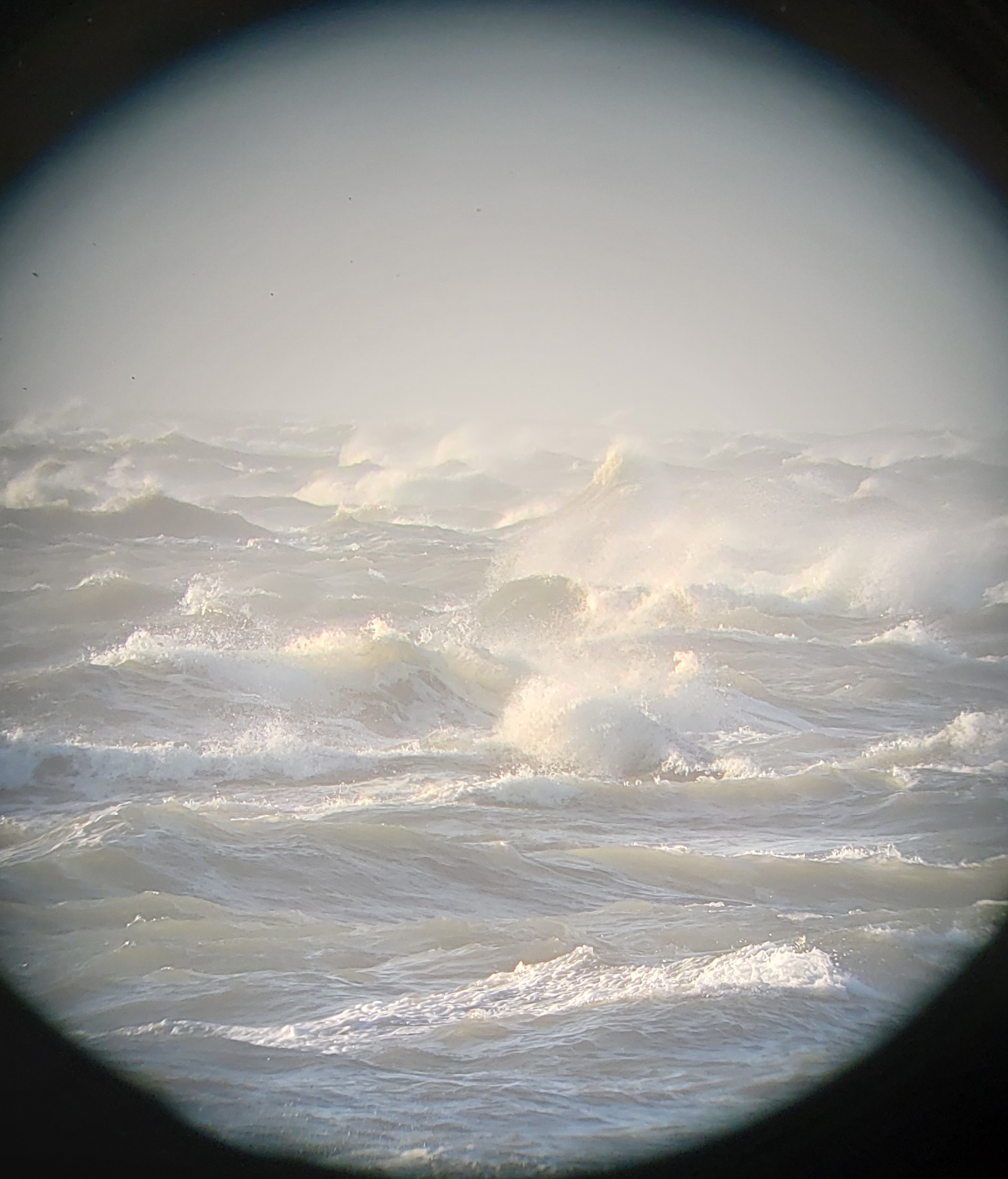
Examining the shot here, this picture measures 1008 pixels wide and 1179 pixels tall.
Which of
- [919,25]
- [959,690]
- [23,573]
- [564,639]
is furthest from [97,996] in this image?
[23,573]

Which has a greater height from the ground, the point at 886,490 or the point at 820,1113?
the point at 886,490

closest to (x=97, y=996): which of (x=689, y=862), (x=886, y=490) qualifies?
(x=689, y=862)

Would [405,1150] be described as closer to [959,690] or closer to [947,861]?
[947,861]

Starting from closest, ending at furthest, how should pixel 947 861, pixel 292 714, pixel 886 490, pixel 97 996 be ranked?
pixel 97 996
pixel 947 861
pixel 292 714
pixel 886 490

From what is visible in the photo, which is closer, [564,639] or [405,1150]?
[405,1150]

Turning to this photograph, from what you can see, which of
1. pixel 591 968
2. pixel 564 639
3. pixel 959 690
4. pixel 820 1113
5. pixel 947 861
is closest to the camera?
pixel 820 1113

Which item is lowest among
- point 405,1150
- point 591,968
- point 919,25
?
point 405,1150

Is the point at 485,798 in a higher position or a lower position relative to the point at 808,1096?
higher
